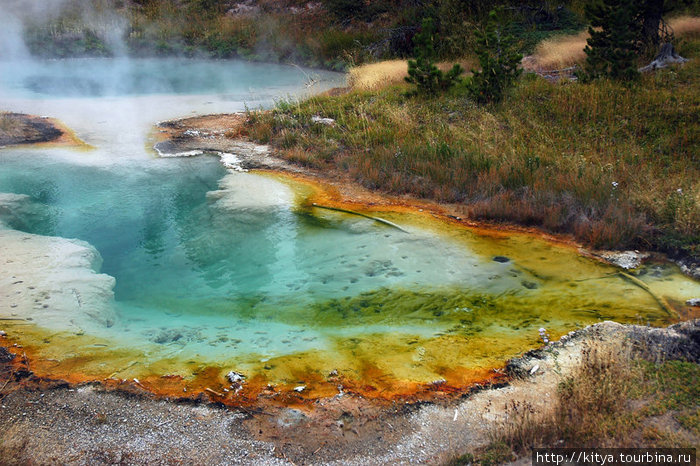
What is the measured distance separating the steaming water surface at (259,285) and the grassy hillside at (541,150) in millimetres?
524

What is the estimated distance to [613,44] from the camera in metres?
8.75

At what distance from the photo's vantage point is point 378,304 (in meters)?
4.54

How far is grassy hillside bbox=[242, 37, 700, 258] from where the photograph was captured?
18.3 ft

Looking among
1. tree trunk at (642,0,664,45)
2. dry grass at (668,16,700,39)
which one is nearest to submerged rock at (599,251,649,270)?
tree trunk at (642,0,664,45)

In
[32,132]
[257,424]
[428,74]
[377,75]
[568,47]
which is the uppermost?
[568,47]

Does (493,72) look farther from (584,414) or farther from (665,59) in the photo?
(584,414)

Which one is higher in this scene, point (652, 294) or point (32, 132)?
point (32, 132)

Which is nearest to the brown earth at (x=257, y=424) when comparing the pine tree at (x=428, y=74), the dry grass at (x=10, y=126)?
the dry grass at (x=10, y=126)

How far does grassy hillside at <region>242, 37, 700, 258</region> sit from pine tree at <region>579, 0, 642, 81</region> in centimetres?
34

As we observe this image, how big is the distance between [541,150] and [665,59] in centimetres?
417

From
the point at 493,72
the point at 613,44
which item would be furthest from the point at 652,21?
the point at 493,72

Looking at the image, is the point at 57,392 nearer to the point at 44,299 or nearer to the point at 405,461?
the point at 44,299

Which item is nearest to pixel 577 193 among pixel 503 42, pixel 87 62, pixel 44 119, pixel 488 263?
pixel 488 263

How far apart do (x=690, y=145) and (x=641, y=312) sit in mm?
3473
